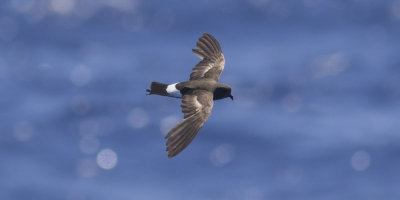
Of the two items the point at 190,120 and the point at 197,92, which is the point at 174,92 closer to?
the point at 197,92

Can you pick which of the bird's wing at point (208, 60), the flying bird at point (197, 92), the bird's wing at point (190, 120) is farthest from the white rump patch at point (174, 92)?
the bird's wing at point (208, 60)

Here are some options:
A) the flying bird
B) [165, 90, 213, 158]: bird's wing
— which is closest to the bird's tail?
the flying bird

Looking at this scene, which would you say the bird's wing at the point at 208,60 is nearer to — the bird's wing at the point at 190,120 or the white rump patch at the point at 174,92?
the white rump patch at the point at 174,92

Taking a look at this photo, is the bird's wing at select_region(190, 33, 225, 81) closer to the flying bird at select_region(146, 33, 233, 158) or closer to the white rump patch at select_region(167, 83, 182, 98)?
the flying bird at select_region(146, 33, 233, 158)

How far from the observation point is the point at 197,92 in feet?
43.8

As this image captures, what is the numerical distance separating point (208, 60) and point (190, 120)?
3234 mm

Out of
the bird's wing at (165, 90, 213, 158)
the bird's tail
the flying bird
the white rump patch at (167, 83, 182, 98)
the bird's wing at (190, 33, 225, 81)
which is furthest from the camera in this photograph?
the bird's wing at (190, 33, 225, 81)

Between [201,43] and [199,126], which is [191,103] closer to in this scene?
[199,126]

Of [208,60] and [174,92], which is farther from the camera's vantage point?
[208,60]

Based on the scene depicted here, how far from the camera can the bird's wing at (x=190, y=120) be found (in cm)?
1151

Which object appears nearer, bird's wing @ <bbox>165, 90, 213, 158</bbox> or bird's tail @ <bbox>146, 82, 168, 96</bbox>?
bird's wing @ <bbox>165, 90, 213, 158</bbox>

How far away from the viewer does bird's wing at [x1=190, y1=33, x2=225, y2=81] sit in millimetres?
14852

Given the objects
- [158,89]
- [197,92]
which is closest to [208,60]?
[158,89]

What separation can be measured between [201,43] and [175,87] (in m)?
2.29
